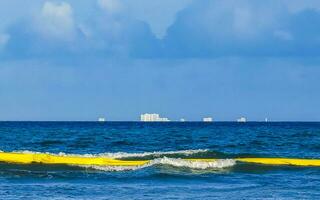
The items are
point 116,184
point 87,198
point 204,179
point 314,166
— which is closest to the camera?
point 87,198

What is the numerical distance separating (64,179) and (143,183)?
2591mm

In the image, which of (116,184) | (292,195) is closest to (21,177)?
(116,184)

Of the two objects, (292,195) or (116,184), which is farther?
(116,184)

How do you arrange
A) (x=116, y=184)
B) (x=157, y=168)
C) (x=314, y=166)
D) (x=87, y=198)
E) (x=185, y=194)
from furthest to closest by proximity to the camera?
(x=314, y=166)
(x=157, y=168)
(x=116, y=184)
(x=185, y=194)
(x=87, y=198)

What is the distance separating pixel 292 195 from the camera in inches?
712

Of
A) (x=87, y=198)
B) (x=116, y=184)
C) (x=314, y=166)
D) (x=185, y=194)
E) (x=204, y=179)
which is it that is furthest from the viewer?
(x=314, y=166)

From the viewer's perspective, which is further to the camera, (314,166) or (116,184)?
(314,166)

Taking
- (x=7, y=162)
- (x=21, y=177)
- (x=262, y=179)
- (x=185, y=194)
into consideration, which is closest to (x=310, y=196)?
(x=185, y=194)

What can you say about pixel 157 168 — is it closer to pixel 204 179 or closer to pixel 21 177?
pixel 204 179

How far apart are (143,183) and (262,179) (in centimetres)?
409

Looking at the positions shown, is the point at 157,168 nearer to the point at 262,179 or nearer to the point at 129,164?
the point at 129,164

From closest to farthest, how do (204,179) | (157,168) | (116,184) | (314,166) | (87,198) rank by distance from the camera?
(87,198) < (116,184) < (204,179) < (157,168) < (314,166)

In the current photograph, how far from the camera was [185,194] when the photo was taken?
18.0 metres


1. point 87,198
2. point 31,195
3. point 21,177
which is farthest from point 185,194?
point 21,177
